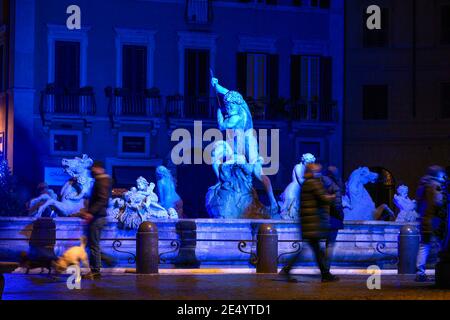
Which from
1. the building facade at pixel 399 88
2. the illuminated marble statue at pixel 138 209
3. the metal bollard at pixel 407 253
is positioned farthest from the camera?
the building facade at pixel 399 88

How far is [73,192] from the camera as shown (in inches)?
838

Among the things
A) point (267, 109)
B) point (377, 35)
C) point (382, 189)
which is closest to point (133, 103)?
point (267, 109)

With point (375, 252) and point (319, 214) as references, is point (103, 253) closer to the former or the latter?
point (375, 252)

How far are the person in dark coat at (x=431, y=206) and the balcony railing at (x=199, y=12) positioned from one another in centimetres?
2509

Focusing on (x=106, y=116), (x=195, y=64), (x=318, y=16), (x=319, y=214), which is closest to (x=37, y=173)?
(x=106, y=116)

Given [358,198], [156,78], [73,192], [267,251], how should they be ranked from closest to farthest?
[267,251] → [73,192] → [358,198] → [156,78]

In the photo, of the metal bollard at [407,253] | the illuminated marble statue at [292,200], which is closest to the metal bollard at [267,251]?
the metal bollard at [407,253]

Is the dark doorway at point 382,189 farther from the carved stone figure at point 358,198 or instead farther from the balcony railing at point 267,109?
the carved stone figure at point 358,198

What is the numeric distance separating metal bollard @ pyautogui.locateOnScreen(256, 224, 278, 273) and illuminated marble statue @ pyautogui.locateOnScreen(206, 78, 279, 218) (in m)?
4.47

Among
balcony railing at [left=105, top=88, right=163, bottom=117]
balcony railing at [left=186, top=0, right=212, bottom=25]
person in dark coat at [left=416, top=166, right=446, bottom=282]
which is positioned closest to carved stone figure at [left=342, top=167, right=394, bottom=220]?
person in dark coat at [left=416, top=166, right=446, bottom=282]

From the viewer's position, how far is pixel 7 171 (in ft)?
104

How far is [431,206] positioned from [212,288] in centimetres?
309

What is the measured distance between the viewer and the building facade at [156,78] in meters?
35.7

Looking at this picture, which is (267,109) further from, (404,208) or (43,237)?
(43,237)
